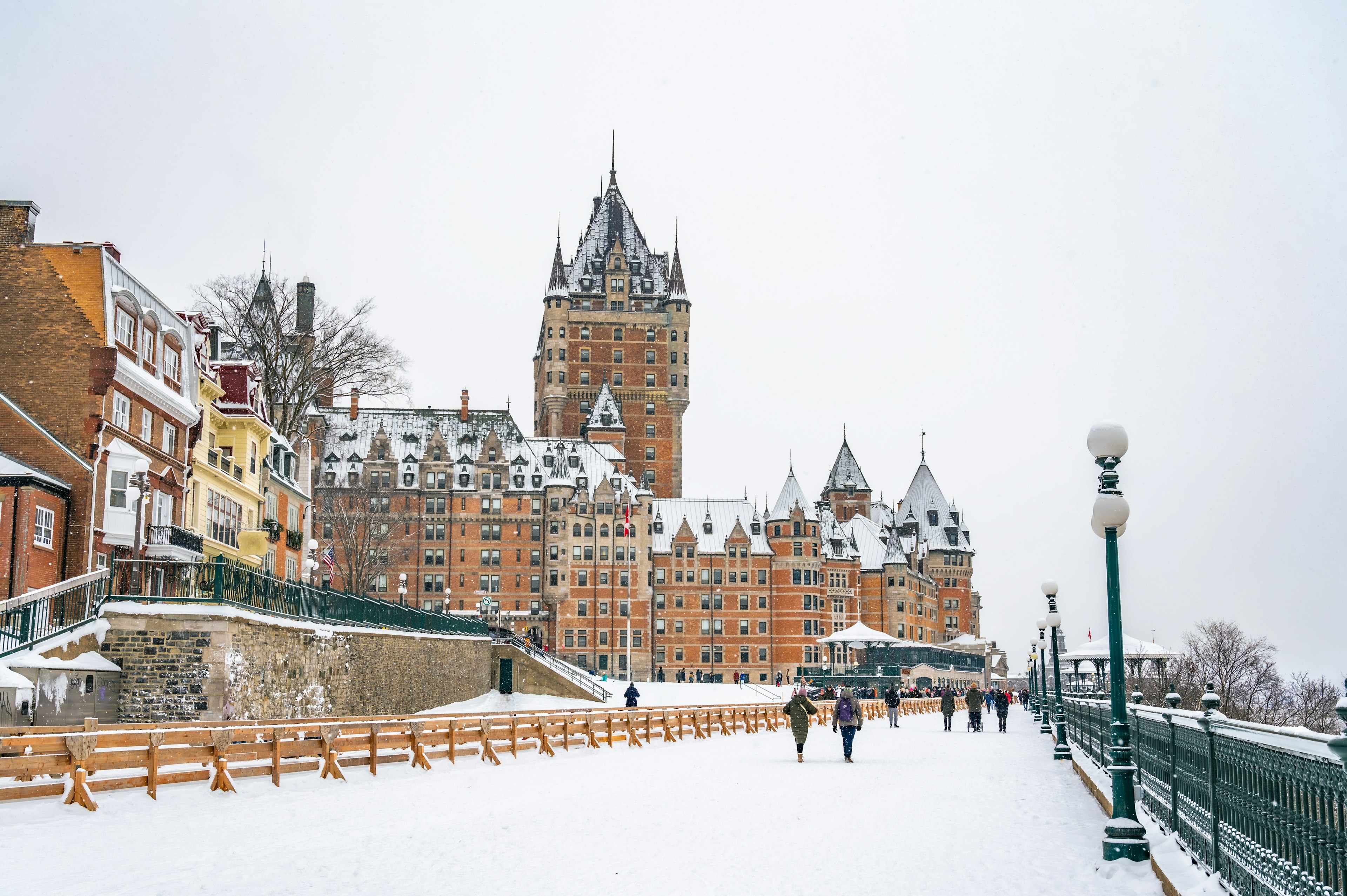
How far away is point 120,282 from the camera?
36812 millimetres

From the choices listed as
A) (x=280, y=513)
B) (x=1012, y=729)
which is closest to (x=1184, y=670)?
(x=1012, y=729)

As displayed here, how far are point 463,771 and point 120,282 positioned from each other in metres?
20.0

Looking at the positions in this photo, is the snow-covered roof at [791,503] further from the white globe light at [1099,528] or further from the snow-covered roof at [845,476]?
the white globe light at [1099,528]

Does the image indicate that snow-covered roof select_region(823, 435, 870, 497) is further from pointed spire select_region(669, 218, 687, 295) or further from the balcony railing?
the balcony railing

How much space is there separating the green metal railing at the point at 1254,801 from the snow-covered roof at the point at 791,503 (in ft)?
319

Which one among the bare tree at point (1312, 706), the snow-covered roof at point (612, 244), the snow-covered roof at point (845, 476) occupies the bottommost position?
the bare tree at point (1312, 706)

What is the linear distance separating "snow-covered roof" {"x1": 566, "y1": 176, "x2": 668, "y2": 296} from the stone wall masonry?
3725 inches

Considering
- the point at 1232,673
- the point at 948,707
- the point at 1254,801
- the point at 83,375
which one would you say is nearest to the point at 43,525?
the point at 83,375

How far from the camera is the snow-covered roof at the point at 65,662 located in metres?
23.7

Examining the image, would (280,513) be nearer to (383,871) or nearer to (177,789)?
(177,789)

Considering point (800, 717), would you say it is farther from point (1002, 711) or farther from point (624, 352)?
point (624, 352)

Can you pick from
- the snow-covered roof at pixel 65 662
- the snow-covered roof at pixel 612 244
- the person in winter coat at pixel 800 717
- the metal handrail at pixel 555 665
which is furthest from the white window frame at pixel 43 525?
the snow-covered roof at pixel 612 244

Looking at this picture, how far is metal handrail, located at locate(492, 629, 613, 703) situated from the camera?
66625mm

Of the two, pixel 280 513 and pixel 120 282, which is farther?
pixel 280 513
